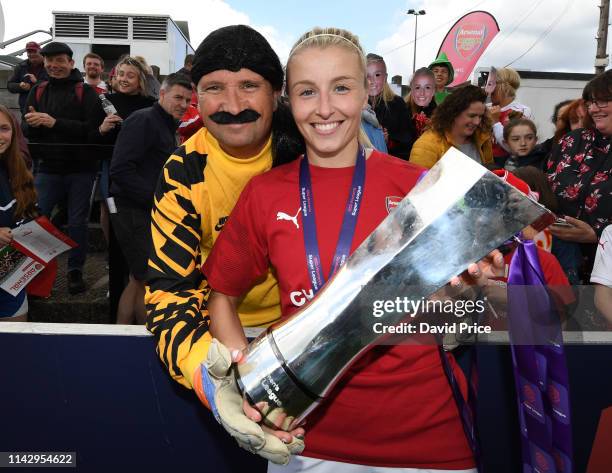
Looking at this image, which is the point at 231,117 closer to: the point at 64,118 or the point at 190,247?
the point at 190,247

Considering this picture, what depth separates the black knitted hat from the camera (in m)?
1.58

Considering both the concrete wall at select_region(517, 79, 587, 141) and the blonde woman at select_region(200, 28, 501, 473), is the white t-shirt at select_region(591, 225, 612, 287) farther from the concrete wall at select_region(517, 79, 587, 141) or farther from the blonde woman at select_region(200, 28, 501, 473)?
the concrete wall at select_region(517, 79, 587, 141)

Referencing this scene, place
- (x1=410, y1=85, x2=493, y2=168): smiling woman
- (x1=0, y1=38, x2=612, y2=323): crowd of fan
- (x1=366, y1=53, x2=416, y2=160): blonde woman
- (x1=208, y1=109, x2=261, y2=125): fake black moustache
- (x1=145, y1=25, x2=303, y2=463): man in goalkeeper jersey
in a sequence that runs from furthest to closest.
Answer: (x1=366, y1=53, x2=416, y2=160): blonde woman
(x1=410, y1=85, x2=493, y2=168): smiling woman
(x1=0, y1=38, x2=612, y2=323): crowd of fan
(x1=208, y1=109, x2=261, y2=125): fake black moustache
(x1=145, y1=25, x2=303, y2=463): man in goalkeeper jersey

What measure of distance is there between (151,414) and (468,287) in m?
1.03

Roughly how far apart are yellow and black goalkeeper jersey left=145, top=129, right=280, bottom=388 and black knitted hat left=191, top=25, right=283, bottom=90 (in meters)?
0.21

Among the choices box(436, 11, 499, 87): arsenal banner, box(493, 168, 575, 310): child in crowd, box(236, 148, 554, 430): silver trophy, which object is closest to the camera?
box(236, 148, 554, 430): silver trophy

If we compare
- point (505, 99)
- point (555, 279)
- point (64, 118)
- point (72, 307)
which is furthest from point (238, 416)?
point (505, 99)

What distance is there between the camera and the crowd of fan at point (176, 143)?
2.98 meters

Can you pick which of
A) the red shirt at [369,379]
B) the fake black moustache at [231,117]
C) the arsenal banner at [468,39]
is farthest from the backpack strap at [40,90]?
the arsenal banner at [468,39]

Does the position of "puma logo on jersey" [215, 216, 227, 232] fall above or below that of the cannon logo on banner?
below

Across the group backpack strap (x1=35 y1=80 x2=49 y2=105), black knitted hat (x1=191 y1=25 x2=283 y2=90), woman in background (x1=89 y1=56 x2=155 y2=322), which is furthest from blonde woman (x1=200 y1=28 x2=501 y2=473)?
backpack strap (x1=35 y1=80 x2=49 y2=105)

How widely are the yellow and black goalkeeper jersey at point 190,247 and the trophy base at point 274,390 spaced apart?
0.78ft

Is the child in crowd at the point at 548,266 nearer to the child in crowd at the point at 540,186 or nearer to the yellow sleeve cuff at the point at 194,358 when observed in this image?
the yellow sleeve cuff at the point at 194,358

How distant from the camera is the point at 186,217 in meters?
1.57
